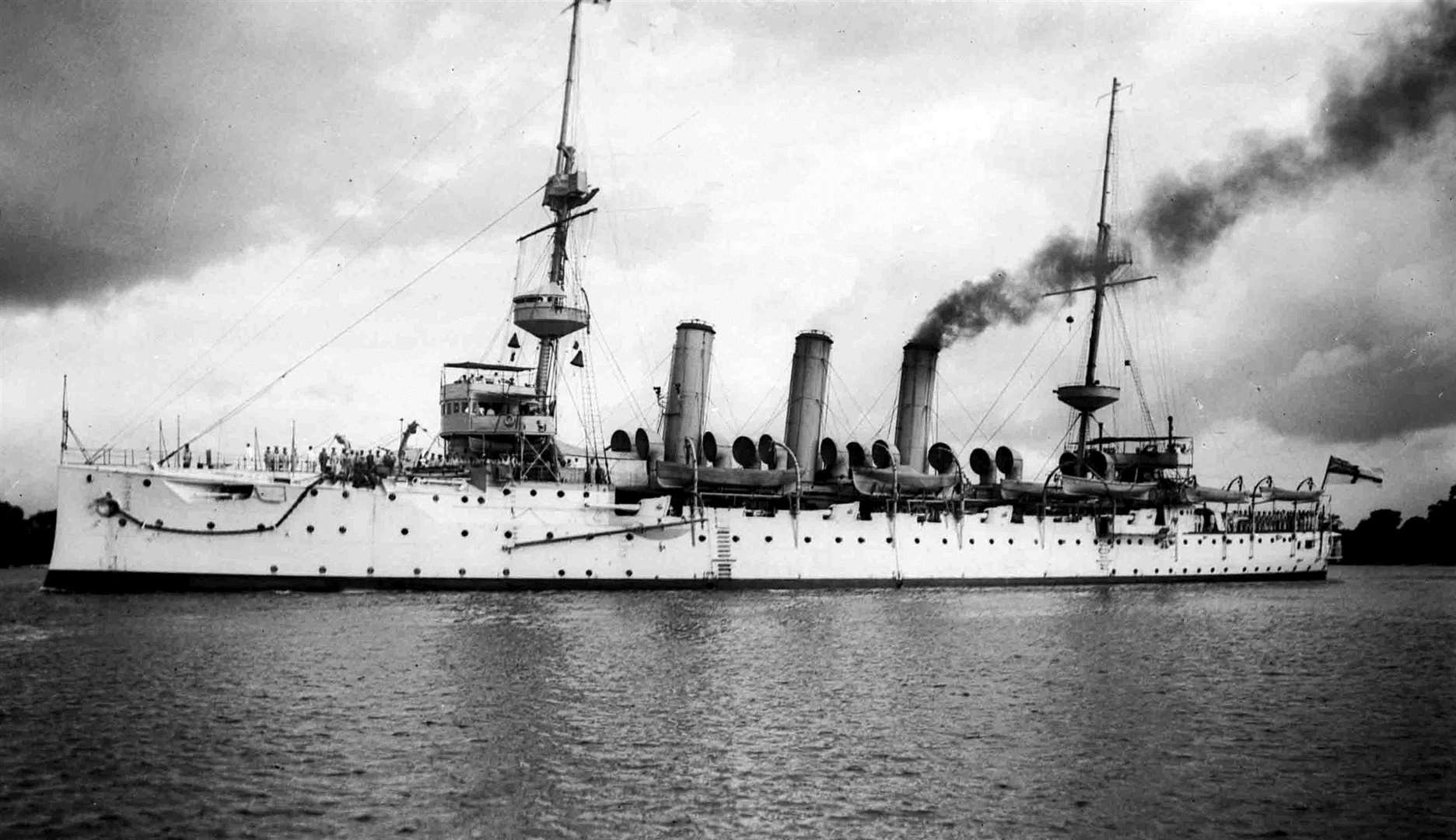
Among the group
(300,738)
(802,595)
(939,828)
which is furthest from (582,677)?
(802,595)

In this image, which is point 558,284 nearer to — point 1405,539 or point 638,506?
point 638,506

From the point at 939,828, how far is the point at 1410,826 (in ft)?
15.4

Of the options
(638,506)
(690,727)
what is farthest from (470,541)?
(690,727)

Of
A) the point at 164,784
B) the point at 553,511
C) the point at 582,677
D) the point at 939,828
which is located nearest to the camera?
the point at 939,828

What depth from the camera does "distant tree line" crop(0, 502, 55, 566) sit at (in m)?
76.3

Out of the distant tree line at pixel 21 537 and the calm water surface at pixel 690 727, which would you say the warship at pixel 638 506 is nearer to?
the calm water surface at pixel 690 727

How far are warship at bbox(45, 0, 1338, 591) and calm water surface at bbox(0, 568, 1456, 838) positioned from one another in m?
3.20

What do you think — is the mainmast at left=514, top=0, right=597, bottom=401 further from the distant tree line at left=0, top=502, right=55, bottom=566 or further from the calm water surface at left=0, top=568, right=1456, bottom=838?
the distant tree line at left=0, top=502, right=55, bottom=566

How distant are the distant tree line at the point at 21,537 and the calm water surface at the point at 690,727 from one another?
61639 mm

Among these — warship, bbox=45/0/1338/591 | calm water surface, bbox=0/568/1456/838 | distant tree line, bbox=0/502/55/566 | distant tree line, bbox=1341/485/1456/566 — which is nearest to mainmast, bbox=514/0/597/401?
warship, bbox=45/0/1338/591

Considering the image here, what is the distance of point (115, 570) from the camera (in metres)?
28.0

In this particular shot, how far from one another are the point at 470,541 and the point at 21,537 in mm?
61928

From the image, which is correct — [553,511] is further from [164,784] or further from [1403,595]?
[1403,595]

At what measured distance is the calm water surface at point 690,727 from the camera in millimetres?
11023
